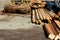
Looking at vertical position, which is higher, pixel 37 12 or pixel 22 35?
pixel 22 35

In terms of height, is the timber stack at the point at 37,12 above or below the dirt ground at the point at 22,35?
below

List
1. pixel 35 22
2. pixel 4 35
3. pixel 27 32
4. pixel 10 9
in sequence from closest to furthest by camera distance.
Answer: pixel 4 35, pixel 27 32, pixel 35 22, pixel 10 9

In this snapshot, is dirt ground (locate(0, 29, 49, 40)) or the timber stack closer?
dirt ground (locate(0, 29, 49, 40))

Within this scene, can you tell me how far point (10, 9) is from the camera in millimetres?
7934

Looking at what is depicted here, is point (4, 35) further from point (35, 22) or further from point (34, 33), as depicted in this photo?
point (35, 22)

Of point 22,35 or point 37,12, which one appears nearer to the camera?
point 22,35

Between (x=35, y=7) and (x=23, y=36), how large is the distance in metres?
5.12

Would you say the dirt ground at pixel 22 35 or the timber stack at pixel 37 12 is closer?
the dirt ground at pixel 22 35

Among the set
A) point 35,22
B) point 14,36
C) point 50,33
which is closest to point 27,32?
point 14,36

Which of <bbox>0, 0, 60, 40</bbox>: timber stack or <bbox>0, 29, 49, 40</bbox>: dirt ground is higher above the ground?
<bbox>0, 29, 49, 40</bbox>: dirt ground

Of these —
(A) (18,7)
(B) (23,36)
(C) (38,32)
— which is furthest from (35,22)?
(A) (18,7)

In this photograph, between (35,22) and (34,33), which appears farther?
(35,22)

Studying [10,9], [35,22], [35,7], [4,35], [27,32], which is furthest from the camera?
[35,7]

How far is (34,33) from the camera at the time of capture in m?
4.00
